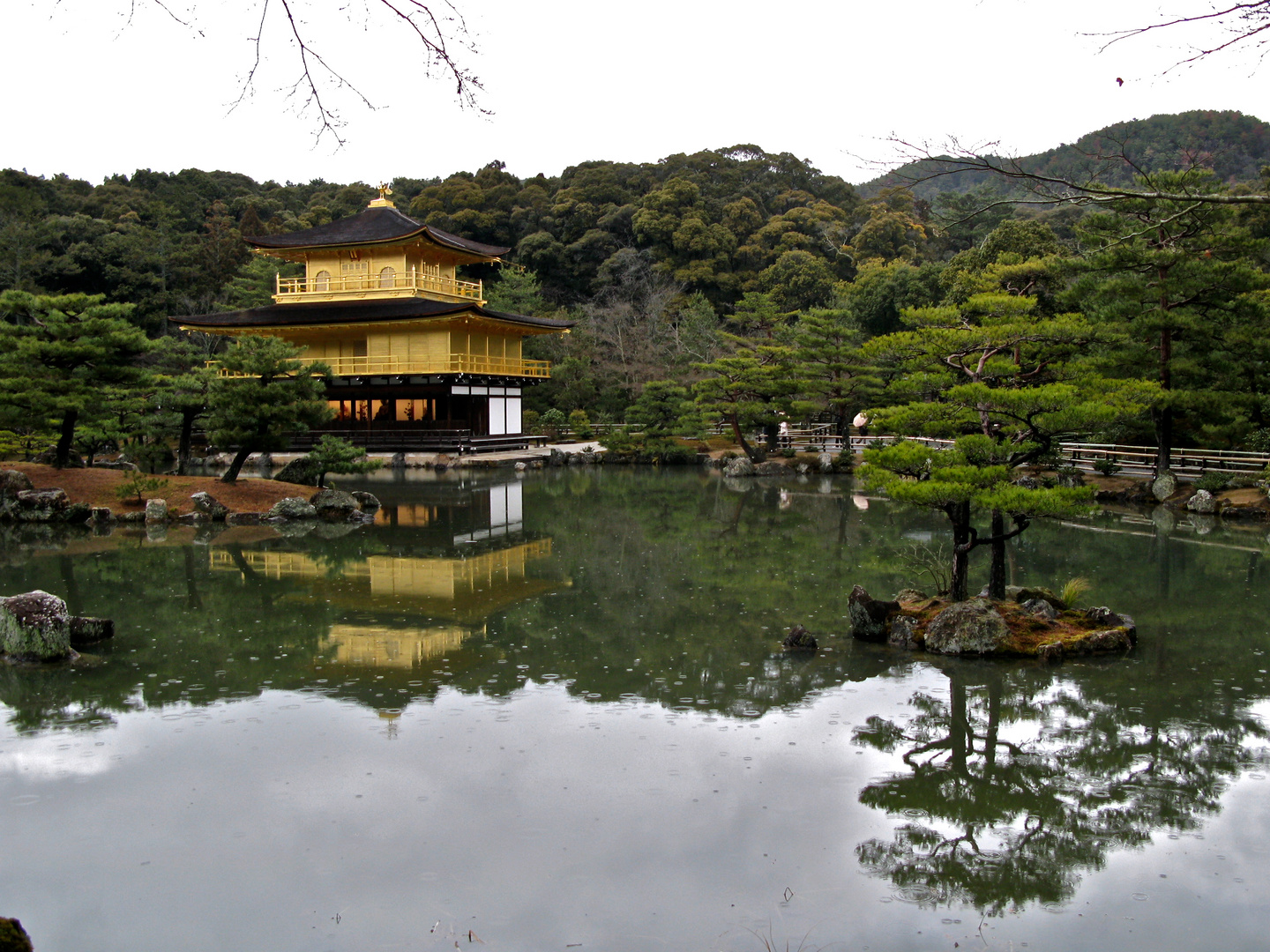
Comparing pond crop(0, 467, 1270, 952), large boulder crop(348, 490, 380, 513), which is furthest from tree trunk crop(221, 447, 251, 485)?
pond crop(0, 467, 1270, 952)

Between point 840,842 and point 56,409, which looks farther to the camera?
point 56,409

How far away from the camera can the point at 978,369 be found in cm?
802

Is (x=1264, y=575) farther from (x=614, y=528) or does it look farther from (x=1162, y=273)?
(x=614, y=528)

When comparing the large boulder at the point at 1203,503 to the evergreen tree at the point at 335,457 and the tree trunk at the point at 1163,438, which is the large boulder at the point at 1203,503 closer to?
the tree trunk at the point at 1163,438

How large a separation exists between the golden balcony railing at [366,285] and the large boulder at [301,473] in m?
13.1

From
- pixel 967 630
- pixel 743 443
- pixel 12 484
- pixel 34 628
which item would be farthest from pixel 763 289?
pixel 34 628

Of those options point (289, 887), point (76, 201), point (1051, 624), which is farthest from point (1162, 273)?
point (76, 201)

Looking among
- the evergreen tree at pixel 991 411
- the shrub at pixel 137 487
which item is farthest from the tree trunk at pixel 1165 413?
the shrub at pixel 137 487

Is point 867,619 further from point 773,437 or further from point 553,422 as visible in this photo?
point 553,422

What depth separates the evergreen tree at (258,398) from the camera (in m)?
15.0

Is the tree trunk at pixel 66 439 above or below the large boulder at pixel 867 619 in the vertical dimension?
above

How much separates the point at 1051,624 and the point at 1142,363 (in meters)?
11.0

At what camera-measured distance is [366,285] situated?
29453 mm

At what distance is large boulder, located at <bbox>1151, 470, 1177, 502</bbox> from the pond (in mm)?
7201
